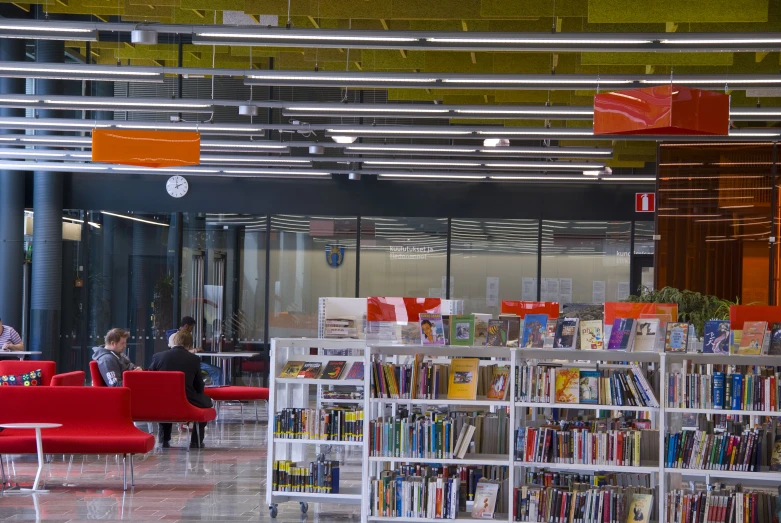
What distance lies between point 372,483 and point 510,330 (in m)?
1.36

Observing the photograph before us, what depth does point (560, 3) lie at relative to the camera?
822cm

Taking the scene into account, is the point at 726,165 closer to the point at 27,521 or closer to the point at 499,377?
the point at 499,377

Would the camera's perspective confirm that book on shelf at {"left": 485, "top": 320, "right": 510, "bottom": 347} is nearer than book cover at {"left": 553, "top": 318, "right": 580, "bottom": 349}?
No

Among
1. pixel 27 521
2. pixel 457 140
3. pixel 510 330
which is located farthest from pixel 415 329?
pixel 457 140

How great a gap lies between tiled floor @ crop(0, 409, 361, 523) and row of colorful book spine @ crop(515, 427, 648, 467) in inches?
66.0

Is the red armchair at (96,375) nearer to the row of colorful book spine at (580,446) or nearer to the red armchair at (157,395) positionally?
the red armchair at (157,395)

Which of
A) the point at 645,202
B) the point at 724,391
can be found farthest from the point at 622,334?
the point at 645,202

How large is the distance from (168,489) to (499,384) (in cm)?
336

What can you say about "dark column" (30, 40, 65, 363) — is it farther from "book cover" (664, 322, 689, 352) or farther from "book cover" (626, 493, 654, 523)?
"book cover" (664, 322, 689, 352)

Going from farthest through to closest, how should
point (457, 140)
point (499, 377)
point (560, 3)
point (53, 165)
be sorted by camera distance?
point (457, 140)
point (53, 165)
point (560, 3)
point (499, 377)

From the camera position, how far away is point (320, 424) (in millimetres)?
7219

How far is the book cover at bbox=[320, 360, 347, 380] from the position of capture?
7.37 metres

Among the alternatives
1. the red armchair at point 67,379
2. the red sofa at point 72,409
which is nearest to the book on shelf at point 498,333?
the red sofa at point 72,409

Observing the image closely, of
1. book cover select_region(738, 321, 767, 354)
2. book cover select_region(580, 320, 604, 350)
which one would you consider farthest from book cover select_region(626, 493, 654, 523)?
book cover select_region(738, 321, 767, 354)
